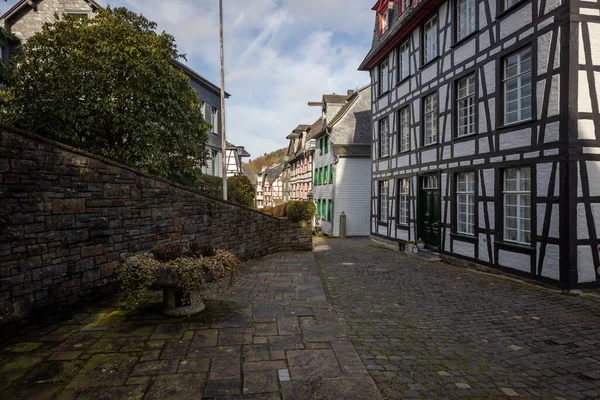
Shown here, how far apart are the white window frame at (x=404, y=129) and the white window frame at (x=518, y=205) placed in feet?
19.0

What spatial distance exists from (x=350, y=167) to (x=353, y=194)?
178 centimetres

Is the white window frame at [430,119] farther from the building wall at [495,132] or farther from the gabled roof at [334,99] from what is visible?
the gabled roof at [334,99]

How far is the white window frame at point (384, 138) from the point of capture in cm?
1662

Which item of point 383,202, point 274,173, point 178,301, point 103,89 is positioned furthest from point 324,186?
point 274,173

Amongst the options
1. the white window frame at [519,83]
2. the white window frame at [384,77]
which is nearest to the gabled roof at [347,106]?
the white window frame at [384,77]

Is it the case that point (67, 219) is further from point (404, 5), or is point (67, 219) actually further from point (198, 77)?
point (198, 77)

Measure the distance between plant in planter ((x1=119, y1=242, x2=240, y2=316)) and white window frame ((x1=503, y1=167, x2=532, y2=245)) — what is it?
6924mm

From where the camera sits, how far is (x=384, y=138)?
1712 centimetres

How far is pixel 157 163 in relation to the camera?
10.0m

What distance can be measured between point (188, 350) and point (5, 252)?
2580 mm

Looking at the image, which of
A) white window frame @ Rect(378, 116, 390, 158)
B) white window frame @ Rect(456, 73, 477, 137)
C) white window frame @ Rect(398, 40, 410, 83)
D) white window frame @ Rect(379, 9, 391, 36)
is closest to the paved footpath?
white window frame @ Rect(456, 73, 477, 137)

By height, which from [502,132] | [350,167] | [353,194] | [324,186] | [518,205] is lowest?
[518,205]

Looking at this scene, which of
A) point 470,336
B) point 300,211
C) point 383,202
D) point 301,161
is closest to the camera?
point 470,336

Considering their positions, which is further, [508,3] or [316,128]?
[316,128]
